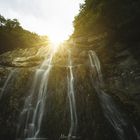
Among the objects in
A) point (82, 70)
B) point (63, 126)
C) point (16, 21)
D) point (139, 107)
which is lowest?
point (63, 126)

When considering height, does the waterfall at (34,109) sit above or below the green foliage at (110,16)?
below

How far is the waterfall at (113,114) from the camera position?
25.9ft

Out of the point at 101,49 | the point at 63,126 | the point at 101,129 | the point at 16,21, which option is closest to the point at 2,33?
the point at 16,21

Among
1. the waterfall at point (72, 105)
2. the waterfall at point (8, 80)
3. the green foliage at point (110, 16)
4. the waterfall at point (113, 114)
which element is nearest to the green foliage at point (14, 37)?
the green foliage at point (110, 16)

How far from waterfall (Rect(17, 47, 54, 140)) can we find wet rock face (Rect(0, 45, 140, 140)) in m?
0.19

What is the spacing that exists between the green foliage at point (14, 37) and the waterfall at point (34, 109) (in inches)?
324

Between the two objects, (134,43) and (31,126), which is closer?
(31,126)

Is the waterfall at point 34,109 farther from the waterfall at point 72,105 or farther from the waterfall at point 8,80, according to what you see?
the waterfall at point 8,80

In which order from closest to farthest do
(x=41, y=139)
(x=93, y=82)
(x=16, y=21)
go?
(x=41, y=139)
(x=93, y=82)
(x=16, y=21)

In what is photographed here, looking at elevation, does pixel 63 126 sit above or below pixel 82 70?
below

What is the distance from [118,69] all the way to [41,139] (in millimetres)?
6419

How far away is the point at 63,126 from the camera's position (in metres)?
8.10

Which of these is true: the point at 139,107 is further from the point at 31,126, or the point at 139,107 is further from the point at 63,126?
the point at 31,126

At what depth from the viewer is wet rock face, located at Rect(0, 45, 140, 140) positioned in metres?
7.98
